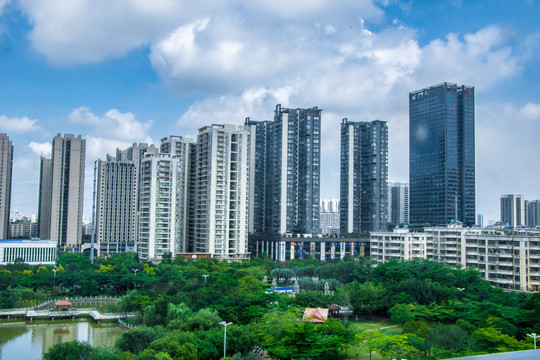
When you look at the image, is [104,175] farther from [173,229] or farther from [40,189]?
[173,229]

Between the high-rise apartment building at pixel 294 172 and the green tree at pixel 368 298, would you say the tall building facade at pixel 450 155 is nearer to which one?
the high-rise apartment building at pixel 294 172

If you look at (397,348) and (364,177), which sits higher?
(364,177)

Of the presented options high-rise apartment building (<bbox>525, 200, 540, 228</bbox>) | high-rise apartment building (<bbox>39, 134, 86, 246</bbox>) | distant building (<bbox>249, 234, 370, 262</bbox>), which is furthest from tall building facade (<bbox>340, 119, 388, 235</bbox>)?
high-rise apartment building (<bbox>39, 134, 86, 246</bbox>)

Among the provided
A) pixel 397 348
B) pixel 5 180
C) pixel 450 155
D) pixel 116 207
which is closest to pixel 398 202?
pixel 450 155

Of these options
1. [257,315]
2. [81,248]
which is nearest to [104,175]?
[81,248]

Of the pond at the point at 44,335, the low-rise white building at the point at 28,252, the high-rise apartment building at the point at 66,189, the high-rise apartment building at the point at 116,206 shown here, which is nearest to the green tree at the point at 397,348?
the pond at the point at 44,335

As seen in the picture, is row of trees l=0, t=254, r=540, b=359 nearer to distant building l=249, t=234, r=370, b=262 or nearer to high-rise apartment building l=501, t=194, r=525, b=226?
distant building l=249, t=234, r=370, b=262

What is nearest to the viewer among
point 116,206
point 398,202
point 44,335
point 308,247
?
point 44,335

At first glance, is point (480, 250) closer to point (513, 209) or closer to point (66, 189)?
point (513, 209)
